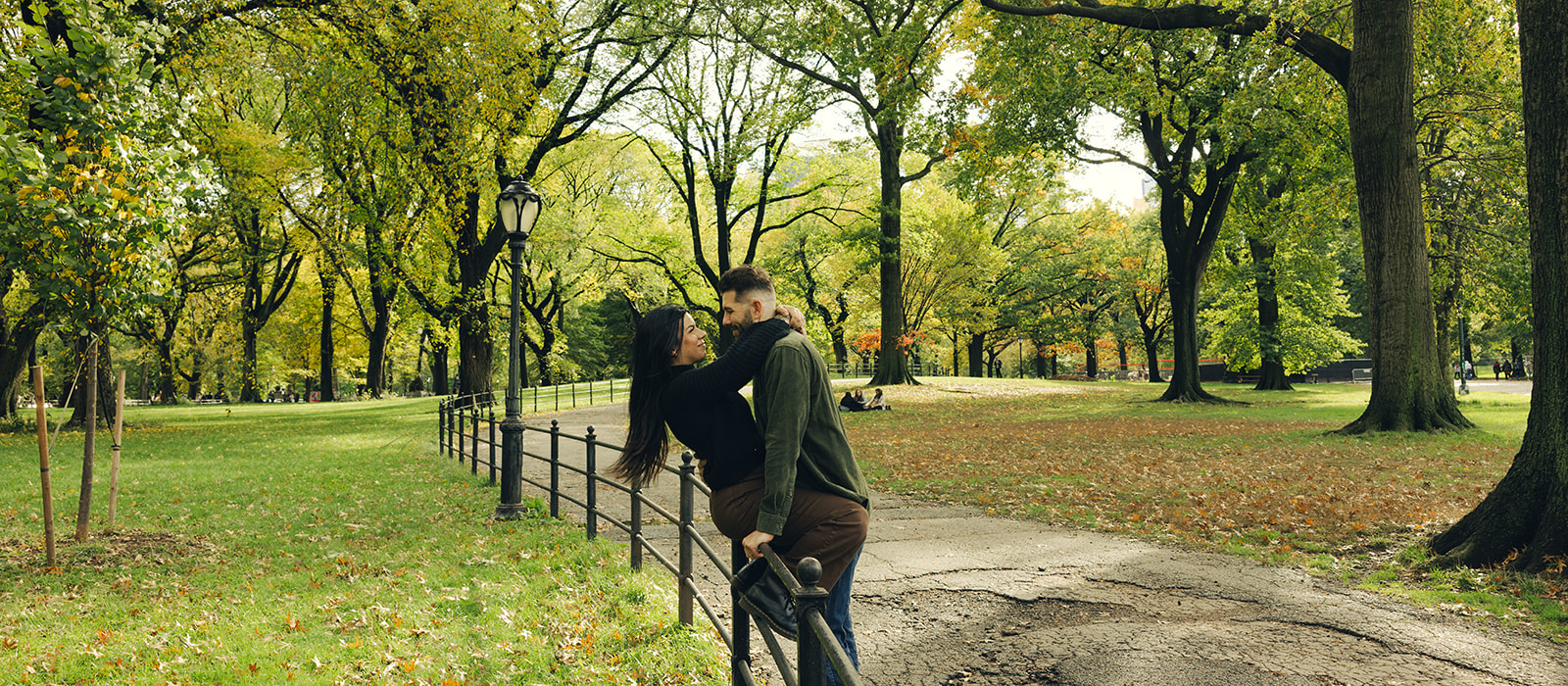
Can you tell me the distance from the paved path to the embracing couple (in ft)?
5.20

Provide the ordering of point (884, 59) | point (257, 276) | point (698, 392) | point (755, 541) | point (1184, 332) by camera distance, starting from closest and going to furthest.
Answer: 1. point (755, 541)
2. point (698, 392)
3. point (884, 59)
4. point (1184, 332)
5. point (257, 276)

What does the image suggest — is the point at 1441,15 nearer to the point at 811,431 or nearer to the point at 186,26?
the point at 811,431

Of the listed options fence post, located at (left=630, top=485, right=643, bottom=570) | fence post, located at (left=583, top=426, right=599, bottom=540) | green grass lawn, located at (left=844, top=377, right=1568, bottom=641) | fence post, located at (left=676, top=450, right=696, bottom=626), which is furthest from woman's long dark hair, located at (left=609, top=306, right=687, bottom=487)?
green grass lawn, located at (left=844, top=377, right=1568, bottom=641)

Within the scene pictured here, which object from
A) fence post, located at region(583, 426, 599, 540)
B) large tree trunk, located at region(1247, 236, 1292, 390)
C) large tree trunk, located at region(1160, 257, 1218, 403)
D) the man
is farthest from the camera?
large tree trunk, located at region(1247, 236, 1292, 390)

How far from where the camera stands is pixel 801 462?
9.78 feet

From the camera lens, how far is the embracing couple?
2820mm

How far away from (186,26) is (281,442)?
834 centimetres

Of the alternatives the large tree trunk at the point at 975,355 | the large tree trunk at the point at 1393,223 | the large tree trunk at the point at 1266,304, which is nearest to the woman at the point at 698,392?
the large tree trunk at the point at 1393,223

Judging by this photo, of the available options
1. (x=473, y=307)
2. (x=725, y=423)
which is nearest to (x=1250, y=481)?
(x=725, y=423)

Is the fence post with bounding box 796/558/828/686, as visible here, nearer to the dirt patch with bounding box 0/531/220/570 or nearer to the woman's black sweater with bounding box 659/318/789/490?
the woman's black sweater with bounding box 659/318/789/490

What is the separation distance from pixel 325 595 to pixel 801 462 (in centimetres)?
473

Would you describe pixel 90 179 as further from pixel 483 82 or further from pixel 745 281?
pixel 483 82

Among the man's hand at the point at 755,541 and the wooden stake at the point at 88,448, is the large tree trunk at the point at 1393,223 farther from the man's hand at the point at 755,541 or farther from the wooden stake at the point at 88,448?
the wooden stake at the point at 88,448

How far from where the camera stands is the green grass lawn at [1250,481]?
19.7 feet
